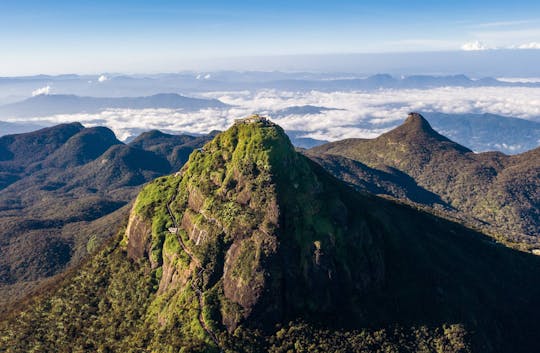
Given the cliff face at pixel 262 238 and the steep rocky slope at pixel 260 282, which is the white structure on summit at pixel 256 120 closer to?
the steep rocky slope at pixel 260 282

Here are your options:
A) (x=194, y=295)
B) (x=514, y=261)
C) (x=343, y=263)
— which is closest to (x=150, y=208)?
(x=194, y=295)

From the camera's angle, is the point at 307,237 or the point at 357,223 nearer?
the point at 307,237

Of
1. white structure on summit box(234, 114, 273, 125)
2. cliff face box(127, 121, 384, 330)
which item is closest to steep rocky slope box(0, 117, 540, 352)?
cliff face box(127, 121, 384, 330)

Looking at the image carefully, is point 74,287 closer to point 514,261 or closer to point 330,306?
point 330,306

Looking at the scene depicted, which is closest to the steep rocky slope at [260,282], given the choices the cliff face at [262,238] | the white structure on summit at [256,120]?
the cliff face at [262,238]

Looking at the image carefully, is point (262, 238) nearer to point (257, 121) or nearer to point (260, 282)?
point (260, 282)

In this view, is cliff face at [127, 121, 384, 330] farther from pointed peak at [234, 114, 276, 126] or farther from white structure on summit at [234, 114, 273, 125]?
white structure on summit at [234, 114, 273, 125]
